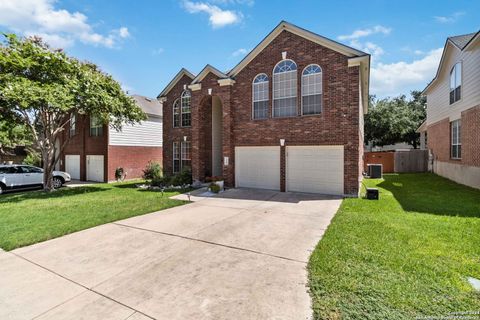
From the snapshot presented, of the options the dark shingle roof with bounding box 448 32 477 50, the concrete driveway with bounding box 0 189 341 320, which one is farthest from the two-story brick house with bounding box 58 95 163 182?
the dark shingle roof with bounding box 448 32 477 50

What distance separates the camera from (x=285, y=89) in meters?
11.6

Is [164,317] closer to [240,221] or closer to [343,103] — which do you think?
[240,221]

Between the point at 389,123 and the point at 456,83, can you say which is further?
the point at 389,123

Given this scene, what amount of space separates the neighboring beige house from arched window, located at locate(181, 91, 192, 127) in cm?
1496

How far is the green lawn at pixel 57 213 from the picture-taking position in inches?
243

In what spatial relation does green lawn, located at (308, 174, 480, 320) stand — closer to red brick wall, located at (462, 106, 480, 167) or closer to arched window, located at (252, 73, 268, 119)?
red brick wall, located at (462, 106, 480, 167)

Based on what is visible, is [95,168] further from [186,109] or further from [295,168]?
[295,168]

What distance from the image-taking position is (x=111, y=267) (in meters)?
4.37

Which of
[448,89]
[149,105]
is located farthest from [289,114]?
[149,105]

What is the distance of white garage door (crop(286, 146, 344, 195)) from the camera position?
10500 mm

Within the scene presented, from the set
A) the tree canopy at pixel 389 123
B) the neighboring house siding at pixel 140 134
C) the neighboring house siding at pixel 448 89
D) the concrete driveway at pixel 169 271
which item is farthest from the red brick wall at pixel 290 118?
the tree canopy at pixel 389 123

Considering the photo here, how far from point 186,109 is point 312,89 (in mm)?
8929

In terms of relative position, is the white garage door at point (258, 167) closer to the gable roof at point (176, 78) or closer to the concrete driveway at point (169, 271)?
the concrete driveway at point (169, 271)

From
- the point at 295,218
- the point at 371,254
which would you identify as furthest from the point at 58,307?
the point at 295,218
